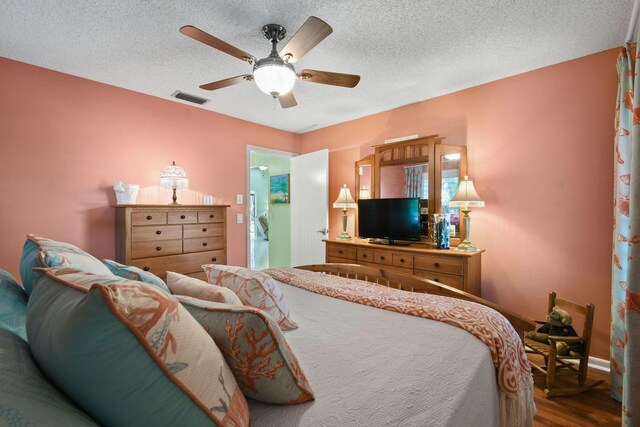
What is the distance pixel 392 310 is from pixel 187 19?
229 cm

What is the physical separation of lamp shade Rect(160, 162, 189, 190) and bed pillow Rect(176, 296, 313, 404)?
114 inches

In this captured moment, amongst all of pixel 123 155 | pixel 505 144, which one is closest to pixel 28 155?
pixel 123 155

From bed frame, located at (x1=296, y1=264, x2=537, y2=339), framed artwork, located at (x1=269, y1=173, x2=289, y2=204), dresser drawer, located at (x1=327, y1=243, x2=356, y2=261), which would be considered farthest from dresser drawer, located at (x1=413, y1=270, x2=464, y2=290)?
framed artwork, located at (x1=269, y1=173, x2=289, y2=204)

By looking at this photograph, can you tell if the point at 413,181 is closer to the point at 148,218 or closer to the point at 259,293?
the point at 259,293

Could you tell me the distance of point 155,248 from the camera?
294cm

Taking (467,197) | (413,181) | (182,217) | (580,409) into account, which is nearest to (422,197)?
(413,181)

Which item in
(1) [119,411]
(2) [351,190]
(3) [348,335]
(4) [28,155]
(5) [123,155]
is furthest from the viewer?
(2) [351,190]

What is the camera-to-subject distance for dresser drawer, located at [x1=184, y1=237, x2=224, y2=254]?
3.19m

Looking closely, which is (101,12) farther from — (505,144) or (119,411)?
(505,144)

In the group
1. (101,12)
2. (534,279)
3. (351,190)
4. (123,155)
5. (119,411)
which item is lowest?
(534,279)

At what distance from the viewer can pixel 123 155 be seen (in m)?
3.15

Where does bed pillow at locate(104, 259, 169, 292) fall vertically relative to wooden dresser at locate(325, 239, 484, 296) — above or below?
above

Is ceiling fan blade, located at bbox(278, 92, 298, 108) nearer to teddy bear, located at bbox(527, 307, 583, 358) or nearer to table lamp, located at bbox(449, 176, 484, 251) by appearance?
table lamp, located at bbox(449, 176, 484, 251)

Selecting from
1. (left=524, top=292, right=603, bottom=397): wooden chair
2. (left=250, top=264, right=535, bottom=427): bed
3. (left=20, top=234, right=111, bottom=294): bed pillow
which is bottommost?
(left=524, top=292, right=603, bottom=397): wooden chair
